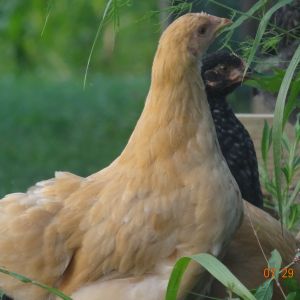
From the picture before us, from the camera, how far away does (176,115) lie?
2.56 m

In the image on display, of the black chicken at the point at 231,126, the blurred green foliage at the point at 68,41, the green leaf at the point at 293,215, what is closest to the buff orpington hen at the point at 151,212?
the green leaf at the point at 293,215

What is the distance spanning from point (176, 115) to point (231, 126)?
945 millimetres

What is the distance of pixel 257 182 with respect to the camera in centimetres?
340

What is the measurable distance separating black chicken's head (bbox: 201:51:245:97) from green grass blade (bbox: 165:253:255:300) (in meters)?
1.17

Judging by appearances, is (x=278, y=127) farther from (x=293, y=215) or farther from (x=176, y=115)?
(x=293, y=215)

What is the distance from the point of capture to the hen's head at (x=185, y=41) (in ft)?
8.32

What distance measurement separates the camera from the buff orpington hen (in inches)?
97.7

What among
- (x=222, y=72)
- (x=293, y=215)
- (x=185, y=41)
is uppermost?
(x=185, y=41)

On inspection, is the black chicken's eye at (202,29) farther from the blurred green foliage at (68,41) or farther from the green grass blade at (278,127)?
the blurred green foliage at (68,41)

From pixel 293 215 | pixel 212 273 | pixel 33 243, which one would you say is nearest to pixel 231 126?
pixel 293 215

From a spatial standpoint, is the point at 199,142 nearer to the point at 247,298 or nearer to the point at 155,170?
the point at 155,170

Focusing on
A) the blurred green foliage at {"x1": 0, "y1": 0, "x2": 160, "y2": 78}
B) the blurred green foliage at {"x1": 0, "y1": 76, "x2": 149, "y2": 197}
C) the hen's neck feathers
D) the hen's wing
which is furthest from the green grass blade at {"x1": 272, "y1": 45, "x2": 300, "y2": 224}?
the blurred green foliage at {"x1": 0, "y1": 0, "x2": 160, "y2": 78}

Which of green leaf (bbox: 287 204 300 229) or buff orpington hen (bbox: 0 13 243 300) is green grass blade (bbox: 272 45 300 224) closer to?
buff orpington hen (bbox: 0 13 243 300)

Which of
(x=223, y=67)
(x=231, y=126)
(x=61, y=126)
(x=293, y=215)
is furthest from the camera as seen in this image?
(x=61, y=126)
